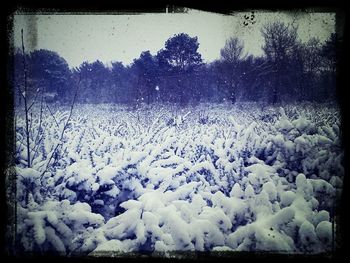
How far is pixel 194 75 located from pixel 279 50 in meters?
1.29

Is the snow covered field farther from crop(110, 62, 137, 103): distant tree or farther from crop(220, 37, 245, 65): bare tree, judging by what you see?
crop(220, 37, 245, 65): bare tree

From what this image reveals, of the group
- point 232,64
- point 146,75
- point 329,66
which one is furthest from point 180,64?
point 329,66

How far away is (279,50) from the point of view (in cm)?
334

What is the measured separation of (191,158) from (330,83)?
6.92 ft

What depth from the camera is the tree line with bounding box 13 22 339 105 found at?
10.4 ft

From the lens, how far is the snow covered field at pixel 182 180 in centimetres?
273

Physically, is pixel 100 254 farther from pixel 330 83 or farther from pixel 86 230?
pixel 330 83

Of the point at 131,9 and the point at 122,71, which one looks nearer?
the point at 131,9

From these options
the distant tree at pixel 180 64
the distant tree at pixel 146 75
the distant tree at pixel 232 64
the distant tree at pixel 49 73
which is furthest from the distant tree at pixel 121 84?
the distant tree at pixel 232 64

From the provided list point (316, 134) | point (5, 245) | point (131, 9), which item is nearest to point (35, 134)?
point (5, 245)

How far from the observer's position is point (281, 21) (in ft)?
10.0

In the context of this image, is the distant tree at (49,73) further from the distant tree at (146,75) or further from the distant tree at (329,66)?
the distant tree at (329,66)

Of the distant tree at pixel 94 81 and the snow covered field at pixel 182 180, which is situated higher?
the distant tree at pixel 94 81

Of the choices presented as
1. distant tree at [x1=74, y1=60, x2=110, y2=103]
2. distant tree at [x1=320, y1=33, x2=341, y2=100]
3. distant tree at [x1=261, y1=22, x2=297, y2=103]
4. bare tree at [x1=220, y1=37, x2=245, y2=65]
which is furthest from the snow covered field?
bare tree at [x1=220, y1=37, x2=245, y2=65]
